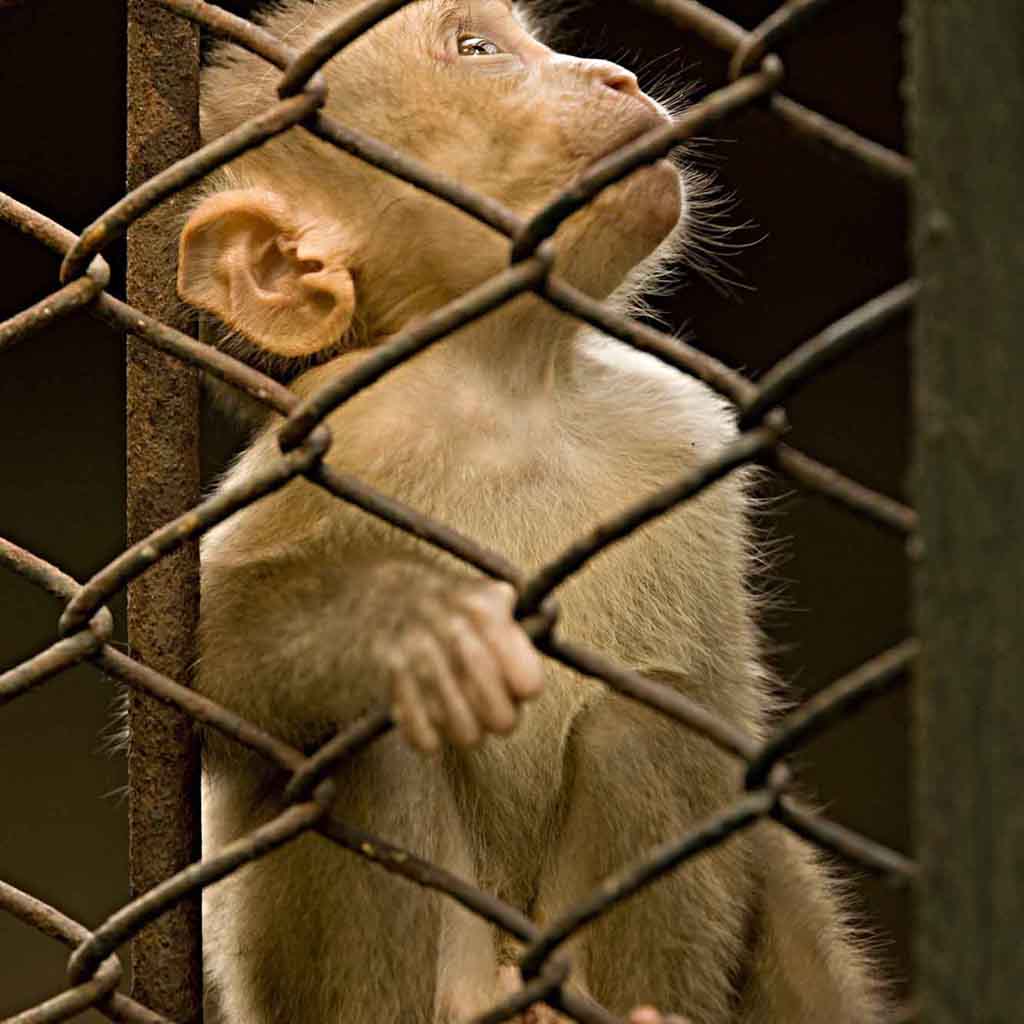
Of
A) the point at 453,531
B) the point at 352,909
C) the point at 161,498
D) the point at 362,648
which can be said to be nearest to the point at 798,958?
the point at 352,909

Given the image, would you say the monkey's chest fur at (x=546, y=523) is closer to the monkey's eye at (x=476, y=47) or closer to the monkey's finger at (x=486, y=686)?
the monkey's eye at (x=476, y=47)

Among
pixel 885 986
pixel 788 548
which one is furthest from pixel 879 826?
pixel 885 986

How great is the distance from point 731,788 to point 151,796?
79 centimetres

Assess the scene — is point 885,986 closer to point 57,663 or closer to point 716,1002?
point 716,1002

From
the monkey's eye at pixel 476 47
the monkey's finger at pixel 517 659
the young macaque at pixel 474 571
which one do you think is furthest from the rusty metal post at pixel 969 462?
the monkey's eye at pixel 476 47

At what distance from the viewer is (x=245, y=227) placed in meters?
2.48

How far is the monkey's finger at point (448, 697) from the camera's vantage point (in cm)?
149

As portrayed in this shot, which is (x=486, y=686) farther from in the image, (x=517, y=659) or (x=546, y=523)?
(x=546, y=523)

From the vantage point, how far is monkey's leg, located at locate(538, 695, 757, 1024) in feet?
7.64

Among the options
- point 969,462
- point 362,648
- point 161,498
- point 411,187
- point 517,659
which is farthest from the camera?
point 411,187

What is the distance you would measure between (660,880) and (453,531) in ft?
Answer: 3.20

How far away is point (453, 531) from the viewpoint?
59.9 inches

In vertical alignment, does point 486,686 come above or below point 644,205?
above

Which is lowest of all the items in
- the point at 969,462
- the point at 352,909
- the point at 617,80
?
the point at 352,909
